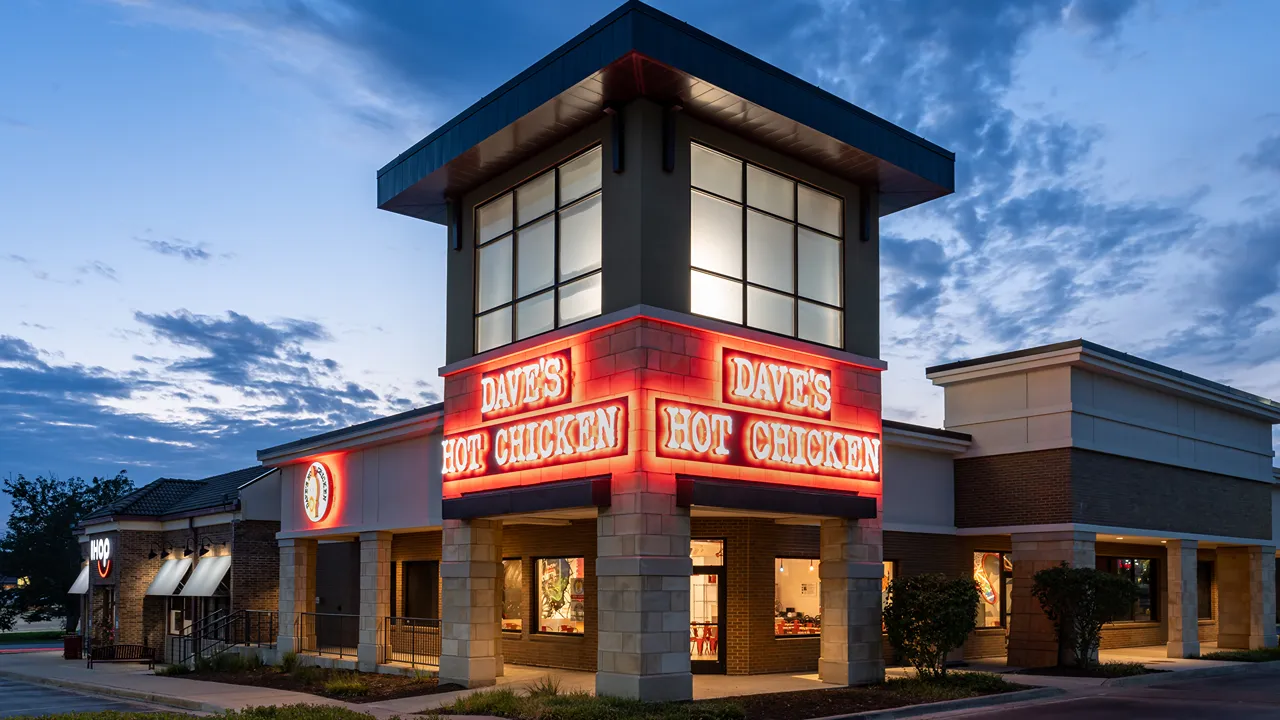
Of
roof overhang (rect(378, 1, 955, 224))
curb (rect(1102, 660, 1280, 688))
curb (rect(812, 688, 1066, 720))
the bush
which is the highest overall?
roof overhang (rect(378, 1, 955, 224))

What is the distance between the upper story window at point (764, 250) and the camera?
2172 centimetres

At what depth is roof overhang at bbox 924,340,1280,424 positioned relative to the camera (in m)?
28.8

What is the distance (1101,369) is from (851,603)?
35.4 ft

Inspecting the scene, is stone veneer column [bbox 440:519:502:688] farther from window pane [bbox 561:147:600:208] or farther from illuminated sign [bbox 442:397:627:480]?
window pane [bbox 561:147:600:208]

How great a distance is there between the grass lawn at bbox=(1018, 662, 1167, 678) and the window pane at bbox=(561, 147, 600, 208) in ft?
51.0

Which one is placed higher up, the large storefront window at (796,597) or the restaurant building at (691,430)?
the restaurant building at (691,430)

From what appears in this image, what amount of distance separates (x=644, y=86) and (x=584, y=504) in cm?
745

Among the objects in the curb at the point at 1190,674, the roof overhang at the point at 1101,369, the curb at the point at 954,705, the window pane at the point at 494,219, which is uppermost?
the window pane at the point at 494,219

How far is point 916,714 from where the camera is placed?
20125 millimetres

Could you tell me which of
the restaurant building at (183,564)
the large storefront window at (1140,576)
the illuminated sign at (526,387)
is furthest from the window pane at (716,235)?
the large storefront window at (1140,576)

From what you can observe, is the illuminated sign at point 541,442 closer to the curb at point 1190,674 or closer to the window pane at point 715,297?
the window pane at point 715,297

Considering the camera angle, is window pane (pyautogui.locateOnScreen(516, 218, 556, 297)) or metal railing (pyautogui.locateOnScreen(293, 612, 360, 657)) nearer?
window pane (pyautogui.locateOnScreen(516, 218, 556, 297))

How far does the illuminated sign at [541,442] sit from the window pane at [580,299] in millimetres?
1933

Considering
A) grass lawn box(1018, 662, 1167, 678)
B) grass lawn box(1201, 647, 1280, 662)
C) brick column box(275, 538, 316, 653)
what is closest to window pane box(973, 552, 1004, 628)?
grass lawn box(1018, 662, 1167, 678)
